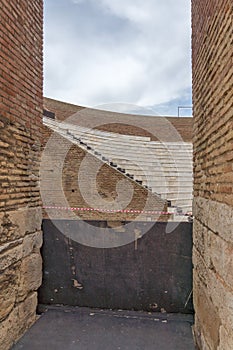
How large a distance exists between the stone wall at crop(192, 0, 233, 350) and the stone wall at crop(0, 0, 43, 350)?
1781 millimetres

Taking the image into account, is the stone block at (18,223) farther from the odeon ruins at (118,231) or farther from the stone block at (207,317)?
the stone block at (207,317)

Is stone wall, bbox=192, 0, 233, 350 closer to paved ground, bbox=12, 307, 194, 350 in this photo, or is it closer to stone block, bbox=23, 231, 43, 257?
paved ground, bbox=12, 307, 194, 350

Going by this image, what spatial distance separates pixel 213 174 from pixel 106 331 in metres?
2.01

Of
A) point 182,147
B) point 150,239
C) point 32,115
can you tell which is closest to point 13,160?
point 32,115

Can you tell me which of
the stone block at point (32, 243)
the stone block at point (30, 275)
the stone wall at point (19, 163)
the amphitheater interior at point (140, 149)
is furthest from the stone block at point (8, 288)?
the amphitheater interior at point (140, 149)

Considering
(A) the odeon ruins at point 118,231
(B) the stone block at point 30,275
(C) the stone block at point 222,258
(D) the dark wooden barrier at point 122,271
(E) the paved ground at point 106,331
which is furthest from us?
(D) the dark wooden barrier at point 122,271

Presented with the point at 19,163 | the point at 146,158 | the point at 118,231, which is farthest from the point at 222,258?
the point at 146,158

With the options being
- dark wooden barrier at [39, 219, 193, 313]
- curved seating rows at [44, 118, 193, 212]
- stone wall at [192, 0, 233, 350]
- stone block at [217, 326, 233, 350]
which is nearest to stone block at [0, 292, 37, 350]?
dark wooden barrier at [39, 219, 193, 313]

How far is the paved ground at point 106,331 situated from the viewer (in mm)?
2863

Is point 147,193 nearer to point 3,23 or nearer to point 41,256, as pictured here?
point 41,256

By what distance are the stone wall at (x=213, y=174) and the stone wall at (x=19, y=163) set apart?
1781 mm

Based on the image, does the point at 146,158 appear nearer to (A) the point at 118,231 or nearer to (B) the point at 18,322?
(A) the point at 118,231

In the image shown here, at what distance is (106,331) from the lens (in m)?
3.12

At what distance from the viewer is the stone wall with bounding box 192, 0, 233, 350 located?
1942mm
